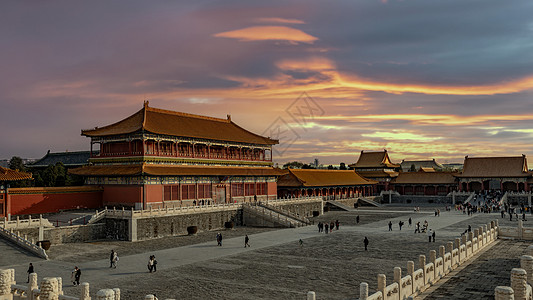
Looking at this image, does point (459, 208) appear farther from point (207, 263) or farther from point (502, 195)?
point (207, 263)

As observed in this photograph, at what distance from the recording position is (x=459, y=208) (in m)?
75.1

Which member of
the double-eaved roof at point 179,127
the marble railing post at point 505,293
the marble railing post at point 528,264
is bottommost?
the marble railing post at point 528,264

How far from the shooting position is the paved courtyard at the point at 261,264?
2425 cm

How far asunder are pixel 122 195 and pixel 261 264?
24971mm

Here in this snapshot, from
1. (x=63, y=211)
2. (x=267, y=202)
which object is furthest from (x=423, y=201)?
(x=63, y=211)

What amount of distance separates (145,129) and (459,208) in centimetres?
5097

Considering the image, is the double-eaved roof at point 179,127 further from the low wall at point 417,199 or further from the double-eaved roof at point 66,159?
the low wall at point 417,199

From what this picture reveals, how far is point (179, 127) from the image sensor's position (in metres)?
58.6

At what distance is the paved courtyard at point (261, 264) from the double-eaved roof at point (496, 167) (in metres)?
48.6

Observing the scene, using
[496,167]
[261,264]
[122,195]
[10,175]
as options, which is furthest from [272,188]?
[496,167]

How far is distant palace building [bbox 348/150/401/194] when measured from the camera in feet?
334

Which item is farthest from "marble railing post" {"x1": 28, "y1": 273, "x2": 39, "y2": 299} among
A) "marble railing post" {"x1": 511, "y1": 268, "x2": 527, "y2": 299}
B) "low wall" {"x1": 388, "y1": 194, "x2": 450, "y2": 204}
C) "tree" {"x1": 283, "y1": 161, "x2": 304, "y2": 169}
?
"tree" {"x1": 283, "y1": 161, "x2": 304, "y2": 169}

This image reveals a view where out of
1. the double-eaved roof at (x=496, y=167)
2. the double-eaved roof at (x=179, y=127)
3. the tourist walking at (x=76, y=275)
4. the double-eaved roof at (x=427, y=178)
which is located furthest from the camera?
the double-eaved roof at (x=427, y=178)

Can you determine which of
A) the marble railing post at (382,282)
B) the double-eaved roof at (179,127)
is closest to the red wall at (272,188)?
the double-eaved roof at (179,127)
